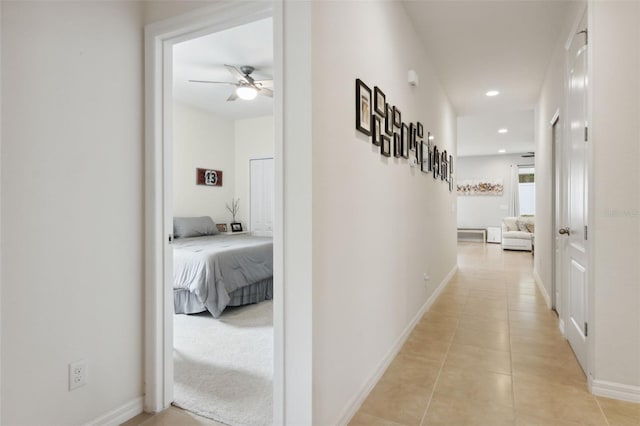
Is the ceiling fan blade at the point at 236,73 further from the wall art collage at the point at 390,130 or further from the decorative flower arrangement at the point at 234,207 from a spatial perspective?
the decorative flower arrangement at the point at 234,207

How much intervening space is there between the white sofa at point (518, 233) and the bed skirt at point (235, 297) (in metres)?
7.08

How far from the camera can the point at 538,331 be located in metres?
3.13

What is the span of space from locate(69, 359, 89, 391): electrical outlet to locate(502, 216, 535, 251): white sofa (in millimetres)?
9302

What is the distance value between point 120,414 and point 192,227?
12.8 feet

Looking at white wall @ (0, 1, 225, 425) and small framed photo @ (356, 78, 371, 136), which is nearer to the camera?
white wall @ (0, 1, 225, 425)

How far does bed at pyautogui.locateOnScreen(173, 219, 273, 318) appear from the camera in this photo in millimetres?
3510

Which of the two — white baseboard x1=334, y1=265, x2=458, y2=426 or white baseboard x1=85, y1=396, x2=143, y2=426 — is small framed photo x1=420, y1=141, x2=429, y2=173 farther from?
white baseboard x1=85, y1=396, x2=143, y2=426

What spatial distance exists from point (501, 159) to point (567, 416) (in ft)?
34.3

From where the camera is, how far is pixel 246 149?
23.1 feet

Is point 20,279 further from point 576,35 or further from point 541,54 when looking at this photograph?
point 541,54

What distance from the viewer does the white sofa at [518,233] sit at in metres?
8.79

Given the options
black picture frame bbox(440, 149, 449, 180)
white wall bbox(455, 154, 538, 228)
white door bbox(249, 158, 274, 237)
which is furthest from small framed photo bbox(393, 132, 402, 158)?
white wall bbox(455, 154, 538, 228)

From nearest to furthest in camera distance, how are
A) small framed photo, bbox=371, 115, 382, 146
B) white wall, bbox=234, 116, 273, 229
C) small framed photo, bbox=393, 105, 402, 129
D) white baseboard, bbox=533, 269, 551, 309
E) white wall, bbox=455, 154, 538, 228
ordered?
1. small framed photo, bbox=371, 115, 382, 146
2. small framed photo, bbox=393, 105, 402, 129
3. white baseboard, bbox=533, 269, 551, 309
4. white wall, bbox=234, 116, 273, 229
5. white wall, bbox=455, 154, 538, 228

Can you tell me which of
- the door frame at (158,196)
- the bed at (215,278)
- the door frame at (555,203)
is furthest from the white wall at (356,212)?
the bed at (215,278)
